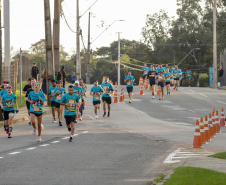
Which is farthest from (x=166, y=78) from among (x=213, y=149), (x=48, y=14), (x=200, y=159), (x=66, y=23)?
(x=200, y=159)

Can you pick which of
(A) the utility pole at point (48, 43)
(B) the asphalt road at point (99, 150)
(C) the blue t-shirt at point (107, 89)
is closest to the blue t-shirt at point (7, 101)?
(B) the asphalt road at point (99, 150)

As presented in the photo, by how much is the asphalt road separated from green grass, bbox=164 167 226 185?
0.53 metres

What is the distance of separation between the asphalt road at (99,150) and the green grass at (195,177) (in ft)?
1.73

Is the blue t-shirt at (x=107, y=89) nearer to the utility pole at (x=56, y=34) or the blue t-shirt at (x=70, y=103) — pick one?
the utility pole at (x=56, y=34)

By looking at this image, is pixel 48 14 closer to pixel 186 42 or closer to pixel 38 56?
pixel 186 42

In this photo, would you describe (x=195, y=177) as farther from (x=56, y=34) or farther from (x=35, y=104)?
(x=56, y=34)

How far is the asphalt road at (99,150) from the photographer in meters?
10.0

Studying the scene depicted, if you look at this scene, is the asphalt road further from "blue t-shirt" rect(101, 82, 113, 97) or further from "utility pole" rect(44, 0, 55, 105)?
"utility pole" rect(44, 0, 55, 105)

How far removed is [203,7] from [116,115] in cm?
6963

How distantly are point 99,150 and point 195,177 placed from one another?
18.0 ft

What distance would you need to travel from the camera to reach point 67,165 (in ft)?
37.7

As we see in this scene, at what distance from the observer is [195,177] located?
913 centimetres

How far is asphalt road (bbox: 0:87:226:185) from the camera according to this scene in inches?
394

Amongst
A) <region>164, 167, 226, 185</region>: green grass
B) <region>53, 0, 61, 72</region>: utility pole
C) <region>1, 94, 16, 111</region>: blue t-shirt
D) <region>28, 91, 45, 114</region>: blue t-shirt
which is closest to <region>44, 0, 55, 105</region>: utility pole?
<region>53, 0, 61, 72</region>: utility pole
